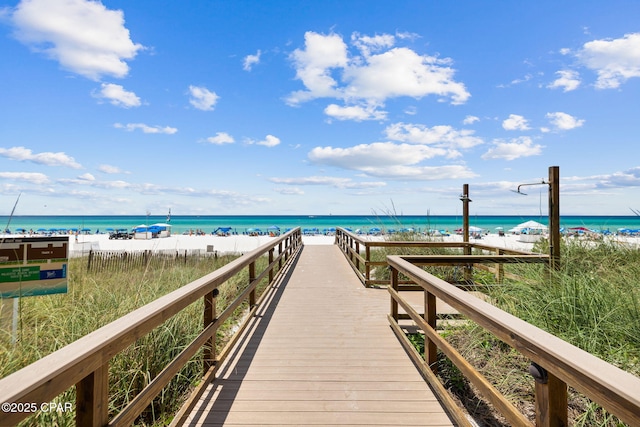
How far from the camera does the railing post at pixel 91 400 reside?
1.29 m

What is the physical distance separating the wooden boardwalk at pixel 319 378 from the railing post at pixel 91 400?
102cm

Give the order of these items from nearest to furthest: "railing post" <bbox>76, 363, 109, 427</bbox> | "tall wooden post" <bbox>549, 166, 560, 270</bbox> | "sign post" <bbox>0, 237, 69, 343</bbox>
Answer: "railing post" <bbox>76, 363, 109, 427</bbox> → "sign post" <bbox>0, 237, 69, 343</bbox> → "tall wooden post" <bbox>549, 166, 560, 270</bbox>

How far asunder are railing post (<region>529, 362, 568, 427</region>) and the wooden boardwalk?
103 cm

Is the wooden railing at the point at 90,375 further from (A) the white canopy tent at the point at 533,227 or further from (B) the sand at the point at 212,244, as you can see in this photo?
(B) the sand at the point at 212,244

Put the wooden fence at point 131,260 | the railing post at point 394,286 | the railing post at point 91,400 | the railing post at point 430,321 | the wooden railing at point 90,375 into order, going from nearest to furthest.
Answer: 1. the wooden railing at point 90,375
2. the railing post at point 91,400
3. the railing post at point 430,321
4. the railing post at point 394,286
5. the wooden fence at point 131,260

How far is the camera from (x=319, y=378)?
2.81 metres

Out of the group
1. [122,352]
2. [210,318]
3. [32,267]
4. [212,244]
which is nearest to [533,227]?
[210,318]

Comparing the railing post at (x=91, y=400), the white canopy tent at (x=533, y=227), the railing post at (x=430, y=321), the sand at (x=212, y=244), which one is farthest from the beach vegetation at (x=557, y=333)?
the sand at (x=212, y=244)

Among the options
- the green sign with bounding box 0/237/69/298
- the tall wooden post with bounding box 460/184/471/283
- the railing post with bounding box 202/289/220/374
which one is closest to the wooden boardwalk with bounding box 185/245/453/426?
the railing post with bounding box 202/289/220/374

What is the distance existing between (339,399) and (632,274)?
11.1 feet

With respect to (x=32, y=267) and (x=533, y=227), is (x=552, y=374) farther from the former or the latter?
(x=533, y=227)

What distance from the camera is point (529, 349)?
142 cm

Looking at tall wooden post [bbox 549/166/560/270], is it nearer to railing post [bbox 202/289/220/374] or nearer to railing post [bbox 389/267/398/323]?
A: railing post [bbox 389/267/398/323]

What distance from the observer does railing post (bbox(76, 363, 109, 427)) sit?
4.22 ft
